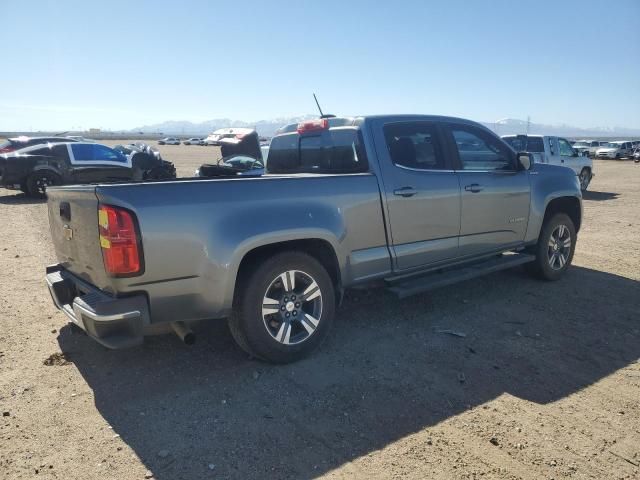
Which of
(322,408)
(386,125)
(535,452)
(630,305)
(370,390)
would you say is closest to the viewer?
(535,452)

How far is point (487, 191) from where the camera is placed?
16.0ft

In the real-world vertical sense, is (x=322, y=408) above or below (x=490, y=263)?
below

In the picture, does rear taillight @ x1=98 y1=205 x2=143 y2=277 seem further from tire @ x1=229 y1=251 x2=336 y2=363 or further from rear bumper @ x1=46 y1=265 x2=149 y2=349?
tire @ x1=229 y1=251 x2=336 y2=363

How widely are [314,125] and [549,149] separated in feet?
41.8

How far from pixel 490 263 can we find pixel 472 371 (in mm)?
1808

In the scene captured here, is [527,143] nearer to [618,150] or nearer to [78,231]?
[78,231]

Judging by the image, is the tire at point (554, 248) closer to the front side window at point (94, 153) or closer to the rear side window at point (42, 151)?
the front side window at point (94, 153)

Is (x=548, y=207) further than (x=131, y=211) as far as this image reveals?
Yes

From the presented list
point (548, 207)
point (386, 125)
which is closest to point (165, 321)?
point (386, 125)

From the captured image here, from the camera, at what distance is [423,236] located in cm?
437

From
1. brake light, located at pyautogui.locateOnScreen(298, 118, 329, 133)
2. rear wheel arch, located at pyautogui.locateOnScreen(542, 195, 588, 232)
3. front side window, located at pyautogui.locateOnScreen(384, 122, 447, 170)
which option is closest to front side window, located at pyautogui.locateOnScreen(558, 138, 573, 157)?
rear wheel arch, located at pyautogui.locateOnScreen(542, 195, 588, 232)

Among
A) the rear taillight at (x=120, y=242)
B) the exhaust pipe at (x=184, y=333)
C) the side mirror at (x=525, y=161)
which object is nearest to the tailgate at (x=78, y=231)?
the rear taillight at (x=120, y=242)

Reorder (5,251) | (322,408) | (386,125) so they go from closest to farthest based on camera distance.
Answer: (322,408) < (386,125) < (5,251)

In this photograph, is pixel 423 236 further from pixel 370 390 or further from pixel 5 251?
pixel 5 251
